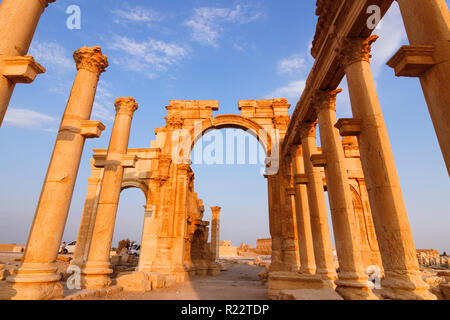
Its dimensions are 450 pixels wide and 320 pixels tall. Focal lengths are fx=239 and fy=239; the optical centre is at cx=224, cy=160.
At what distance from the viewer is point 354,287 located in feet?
20.5

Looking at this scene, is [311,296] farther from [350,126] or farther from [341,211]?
[350,126]

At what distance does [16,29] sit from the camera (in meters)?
4.73

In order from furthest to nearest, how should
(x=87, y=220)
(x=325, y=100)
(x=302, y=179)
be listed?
(x=87, y=220), (x=302, y=179), (x=325, y=100)

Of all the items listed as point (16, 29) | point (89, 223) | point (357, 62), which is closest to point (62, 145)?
point (16, 29)

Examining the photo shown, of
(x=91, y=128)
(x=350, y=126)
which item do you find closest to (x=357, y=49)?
(x=350, y=126)

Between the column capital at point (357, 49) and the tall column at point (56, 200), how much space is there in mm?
7362

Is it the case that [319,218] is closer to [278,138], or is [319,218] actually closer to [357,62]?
[357,62]

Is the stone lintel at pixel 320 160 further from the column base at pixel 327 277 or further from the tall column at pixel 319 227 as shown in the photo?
the column base at pixel 327 277

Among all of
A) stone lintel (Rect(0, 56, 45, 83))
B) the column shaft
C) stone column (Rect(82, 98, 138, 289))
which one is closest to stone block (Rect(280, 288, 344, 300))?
the column shaft

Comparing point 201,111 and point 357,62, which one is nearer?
point 357,62

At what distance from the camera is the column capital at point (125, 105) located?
38.7 feet

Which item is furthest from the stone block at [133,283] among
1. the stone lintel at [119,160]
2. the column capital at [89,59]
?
the column capital at [89,59]

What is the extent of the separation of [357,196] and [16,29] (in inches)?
742

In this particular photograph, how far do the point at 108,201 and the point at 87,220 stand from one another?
862 centimetres
